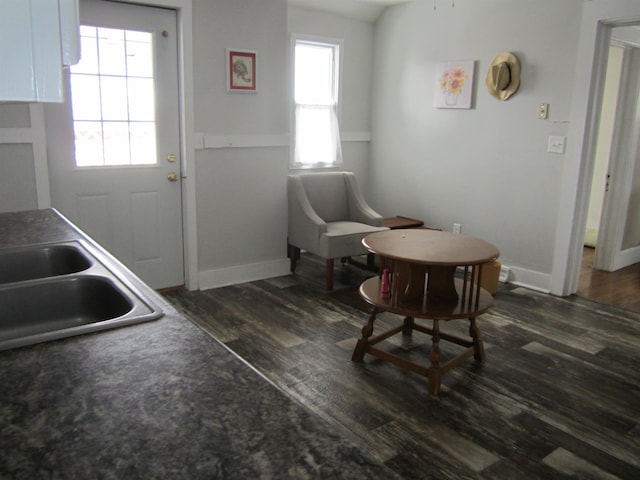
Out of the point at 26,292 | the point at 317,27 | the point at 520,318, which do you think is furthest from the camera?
the point at 317,27

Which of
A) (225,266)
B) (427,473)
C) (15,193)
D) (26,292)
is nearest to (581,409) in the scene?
(427,473)

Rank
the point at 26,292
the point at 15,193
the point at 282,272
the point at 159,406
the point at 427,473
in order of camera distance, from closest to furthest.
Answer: the point at 159,406 → the point at 26,292 → the point at 427,473 → the point at 15,193 → the point at 282,272

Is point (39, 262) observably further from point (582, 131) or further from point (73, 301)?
point (582, 131)

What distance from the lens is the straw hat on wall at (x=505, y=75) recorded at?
422 centimetres

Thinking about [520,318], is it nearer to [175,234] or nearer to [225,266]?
[225,266]

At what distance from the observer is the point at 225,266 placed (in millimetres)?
4305

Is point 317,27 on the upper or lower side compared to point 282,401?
upper

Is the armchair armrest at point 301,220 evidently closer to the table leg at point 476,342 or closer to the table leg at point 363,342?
the table leg at point 363,342

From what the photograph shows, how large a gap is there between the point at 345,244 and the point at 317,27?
2.16 meters

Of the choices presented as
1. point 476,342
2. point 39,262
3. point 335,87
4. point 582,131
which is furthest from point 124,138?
point 582,131

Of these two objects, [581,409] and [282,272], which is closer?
[581,409]

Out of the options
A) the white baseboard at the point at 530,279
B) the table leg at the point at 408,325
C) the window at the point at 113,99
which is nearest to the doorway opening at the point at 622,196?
the white baseboard at the point at 530,279

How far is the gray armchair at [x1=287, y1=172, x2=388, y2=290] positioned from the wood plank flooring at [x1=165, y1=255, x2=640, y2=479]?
0.40 metres

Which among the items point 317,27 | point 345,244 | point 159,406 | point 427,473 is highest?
point 317,27
